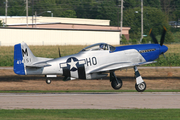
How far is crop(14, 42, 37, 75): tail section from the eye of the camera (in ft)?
58.6

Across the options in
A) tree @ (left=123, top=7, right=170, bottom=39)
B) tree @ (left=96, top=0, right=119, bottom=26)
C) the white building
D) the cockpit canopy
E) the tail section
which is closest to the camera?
the tail section

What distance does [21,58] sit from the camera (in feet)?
59.3

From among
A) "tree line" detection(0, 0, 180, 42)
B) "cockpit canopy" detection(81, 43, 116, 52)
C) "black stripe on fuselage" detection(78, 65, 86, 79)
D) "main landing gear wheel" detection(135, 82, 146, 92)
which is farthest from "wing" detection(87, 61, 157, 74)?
"tree line" detection(0, 0, 180, 42)

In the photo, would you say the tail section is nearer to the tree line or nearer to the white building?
the white building

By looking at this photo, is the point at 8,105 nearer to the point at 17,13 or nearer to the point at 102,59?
the point at 102,59

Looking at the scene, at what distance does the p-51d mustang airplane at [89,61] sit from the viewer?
59.3ft

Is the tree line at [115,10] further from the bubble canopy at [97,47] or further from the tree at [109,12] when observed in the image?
the bubble canopy at [97,47]

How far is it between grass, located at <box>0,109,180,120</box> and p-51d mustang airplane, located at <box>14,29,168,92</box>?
557 centimetres

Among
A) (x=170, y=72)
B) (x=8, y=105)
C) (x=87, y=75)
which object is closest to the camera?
(x=8, y=105)

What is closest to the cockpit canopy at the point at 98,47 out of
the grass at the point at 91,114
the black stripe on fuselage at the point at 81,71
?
the black stripe on fuselage at the point at 81,71

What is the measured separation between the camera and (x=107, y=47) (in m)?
19.2

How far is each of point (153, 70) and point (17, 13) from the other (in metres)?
122

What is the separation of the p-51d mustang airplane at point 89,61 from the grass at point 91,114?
219 inches

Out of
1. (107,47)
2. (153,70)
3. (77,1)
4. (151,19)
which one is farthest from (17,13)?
(107,47)
